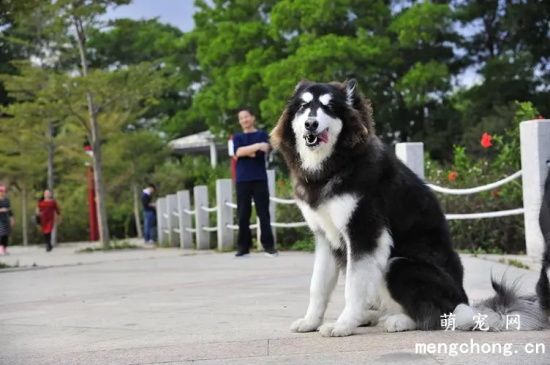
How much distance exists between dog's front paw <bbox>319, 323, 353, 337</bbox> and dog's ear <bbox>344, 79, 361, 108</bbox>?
4.60 feet

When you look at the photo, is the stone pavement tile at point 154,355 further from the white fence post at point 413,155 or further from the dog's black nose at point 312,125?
the white fence post at point 413,155

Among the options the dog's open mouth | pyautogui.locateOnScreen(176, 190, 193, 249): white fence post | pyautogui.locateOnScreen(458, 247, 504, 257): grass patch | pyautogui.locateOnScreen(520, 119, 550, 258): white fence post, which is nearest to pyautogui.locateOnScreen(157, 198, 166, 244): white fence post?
pyautogui.locateOnScreen(176, 190, 193, 249): white fence post

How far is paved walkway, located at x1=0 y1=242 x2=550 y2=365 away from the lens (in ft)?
14.0

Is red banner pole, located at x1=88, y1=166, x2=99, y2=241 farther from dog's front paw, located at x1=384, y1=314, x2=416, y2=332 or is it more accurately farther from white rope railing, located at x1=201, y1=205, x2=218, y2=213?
dog's front paw, located at x1=384, y1=314, x2=416, y2=332

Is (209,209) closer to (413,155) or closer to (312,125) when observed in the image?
(413,155)

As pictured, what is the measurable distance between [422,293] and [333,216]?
70 centimetres

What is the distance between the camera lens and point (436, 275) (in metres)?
4.83

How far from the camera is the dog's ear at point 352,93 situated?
5160 mm

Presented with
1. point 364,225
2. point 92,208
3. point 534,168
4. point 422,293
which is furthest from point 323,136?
point 92,208

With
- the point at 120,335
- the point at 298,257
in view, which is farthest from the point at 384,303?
the point at 298,257

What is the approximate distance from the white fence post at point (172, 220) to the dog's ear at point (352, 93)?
633 inches

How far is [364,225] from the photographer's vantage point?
4.80m

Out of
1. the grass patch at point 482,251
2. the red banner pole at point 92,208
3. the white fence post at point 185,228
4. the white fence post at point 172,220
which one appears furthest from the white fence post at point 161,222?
the grass patch at point 482,251

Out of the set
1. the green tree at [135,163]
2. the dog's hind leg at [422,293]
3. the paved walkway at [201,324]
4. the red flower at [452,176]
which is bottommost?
the paved walkway at [201,324]
